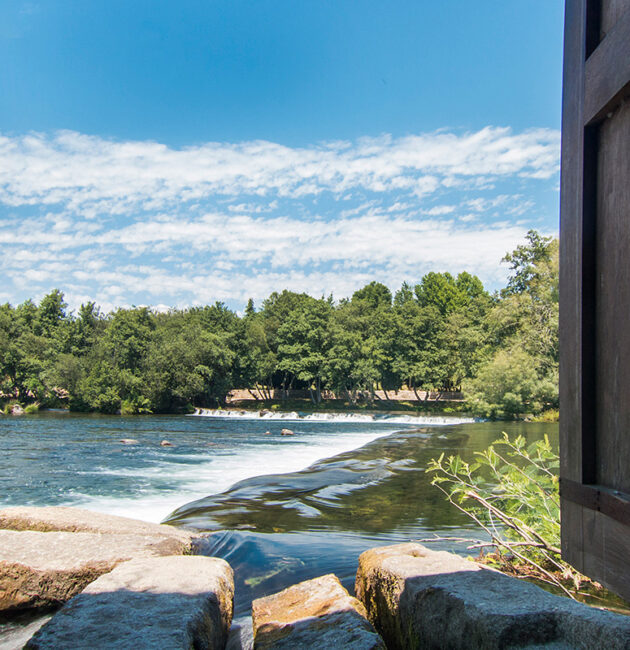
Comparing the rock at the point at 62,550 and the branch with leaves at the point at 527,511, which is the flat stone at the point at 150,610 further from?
the branch with leaves at the point at 527,511

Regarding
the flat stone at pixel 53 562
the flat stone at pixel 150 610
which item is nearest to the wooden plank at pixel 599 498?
the flat stone at pixel 150 610

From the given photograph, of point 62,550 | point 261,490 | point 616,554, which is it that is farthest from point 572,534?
point 261,490

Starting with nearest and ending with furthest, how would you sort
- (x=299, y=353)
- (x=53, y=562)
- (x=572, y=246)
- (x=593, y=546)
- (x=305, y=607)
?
(x=593, y=546), (x=572, y=246), (x=305, y=607), (x=53, y=562), (x=299, y=353)

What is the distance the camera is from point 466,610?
9.53 ft

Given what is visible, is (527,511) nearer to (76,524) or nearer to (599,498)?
(599,498)

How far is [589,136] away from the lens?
1859 mm

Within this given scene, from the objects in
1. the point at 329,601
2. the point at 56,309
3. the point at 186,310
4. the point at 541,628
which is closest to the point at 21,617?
the point at 329,601

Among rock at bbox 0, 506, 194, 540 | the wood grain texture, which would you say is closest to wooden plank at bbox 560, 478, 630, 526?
the wood grain texture

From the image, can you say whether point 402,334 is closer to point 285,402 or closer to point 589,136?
point 285,402

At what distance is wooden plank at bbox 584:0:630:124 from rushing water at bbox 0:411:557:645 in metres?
4.57

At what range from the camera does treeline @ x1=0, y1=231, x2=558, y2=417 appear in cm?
3609

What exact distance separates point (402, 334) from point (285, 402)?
1230cm

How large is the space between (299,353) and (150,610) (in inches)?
1906

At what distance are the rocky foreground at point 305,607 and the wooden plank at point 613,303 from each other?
3.54ft
